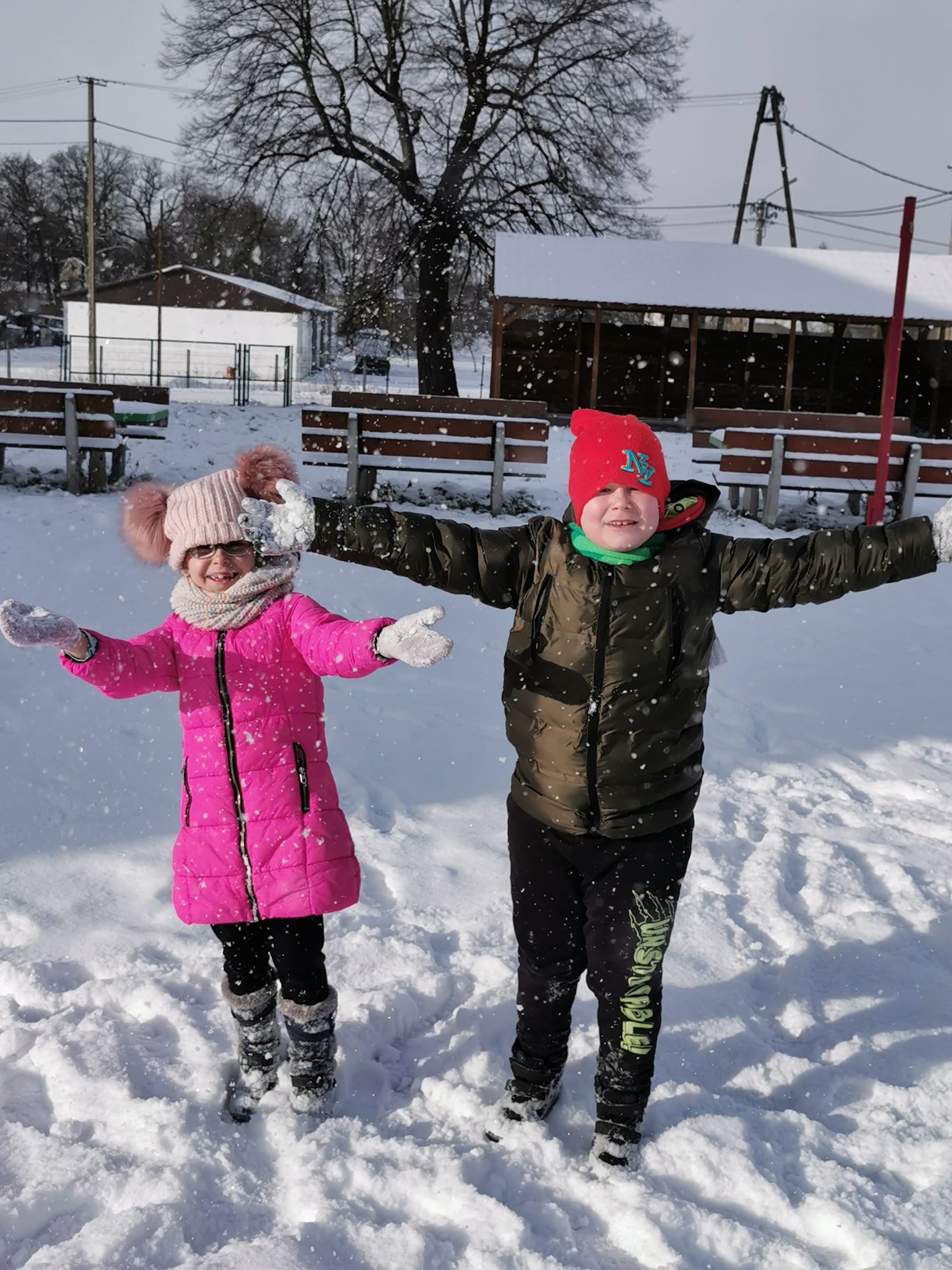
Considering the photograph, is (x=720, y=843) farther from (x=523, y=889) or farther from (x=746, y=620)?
Answer: (x=746, y=620)

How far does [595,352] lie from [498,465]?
11567mm

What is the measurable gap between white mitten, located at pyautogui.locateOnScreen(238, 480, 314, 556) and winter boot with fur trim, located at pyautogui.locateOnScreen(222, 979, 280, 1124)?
113 centimetres

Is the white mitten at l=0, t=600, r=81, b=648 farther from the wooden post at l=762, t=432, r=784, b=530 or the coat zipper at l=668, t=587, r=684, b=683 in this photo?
the wooden post at l=762, t=432, r=784, b=530

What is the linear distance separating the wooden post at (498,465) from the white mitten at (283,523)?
27.9 ft

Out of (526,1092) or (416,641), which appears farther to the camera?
(526,1092)

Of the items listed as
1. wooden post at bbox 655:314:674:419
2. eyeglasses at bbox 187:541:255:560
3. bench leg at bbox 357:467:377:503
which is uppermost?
wooden post at bbox 655:314:674:419

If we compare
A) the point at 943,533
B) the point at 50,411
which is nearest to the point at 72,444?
the point at 50,411

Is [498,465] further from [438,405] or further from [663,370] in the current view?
[663,370]

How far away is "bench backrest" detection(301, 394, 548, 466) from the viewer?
1085 centimetres

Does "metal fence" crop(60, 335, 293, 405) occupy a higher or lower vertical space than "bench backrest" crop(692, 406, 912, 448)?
higher

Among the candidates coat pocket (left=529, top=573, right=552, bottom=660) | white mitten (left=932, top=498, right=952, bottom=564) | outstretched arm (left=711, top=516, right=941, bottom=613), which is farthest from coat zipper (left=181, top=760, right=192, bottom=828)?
white mitten (left=932, top=498, right=952, bottom=564)

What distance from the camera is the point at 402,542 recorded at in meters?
2.40

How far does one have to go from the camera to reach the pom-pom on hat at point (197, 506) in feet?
7.89

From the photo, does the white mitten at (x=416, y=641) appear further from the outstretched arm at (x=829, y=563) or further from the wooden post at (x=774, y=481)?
the wooden post at (x=774, y=481)
